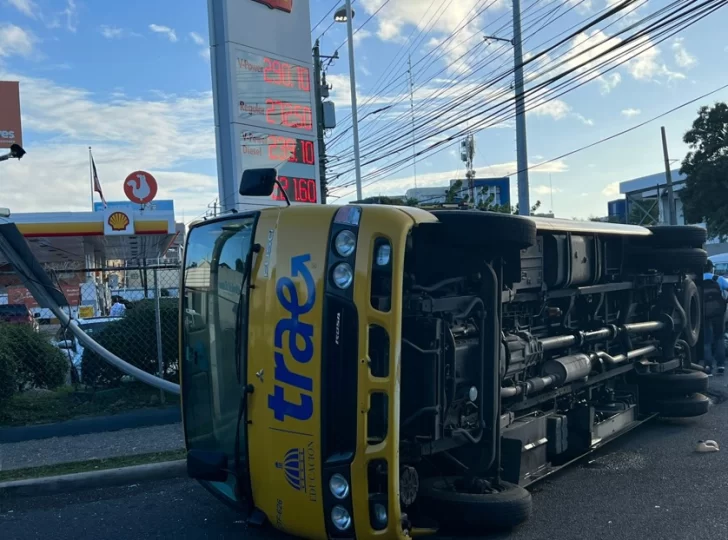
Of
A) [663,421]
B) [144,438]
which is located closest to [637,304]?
[663,421]

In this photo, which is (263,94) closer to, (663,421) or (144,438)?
(144,438)

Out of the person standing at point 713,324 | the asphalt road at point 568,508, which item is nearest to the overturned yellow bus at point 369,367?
the asphalt road at point 568,508

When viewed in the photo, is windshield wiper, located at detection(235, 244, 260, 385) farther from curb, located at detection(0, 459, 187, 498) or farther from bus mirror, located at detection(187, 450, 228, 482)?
curb, located at detection(0, 459, 187, 498)

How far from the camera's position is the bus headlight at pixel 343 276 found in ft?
12.4

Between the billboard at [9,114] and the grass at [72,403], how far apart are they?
Result: 1397cm

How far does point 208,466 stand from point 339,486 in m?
0.92

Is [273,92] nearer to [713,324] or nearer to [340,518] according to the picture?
[713,324]

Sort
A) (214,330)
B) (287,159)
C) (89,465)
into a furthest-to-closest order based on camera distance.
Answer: (287,159) < (89,465) < (214,330)

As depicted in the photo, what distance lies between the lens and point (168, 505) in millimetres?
5652

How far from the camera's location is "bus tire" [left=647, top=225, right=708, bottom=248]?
7.46 metres

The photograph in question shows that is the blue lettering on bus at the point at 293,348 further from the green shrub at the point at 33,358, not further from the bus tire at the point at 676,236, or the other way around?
the green shrub at the point at 33,358

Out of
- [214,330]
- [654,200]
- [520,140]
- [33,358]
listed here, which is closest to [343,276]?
[214,330]

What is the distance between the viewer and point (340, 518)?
379 cm

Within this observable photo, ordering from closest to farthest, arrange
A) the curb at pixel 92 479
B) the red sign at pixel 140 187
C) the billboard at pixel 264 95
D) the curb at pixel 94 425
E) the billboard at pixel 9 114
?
1. the curb at pixel 92 479
2. the curb at pixel 94 425
3. the billboard at pixel 264 95
4. the red sign at pixel 140 187
5. the billboard at pixel 9 114
